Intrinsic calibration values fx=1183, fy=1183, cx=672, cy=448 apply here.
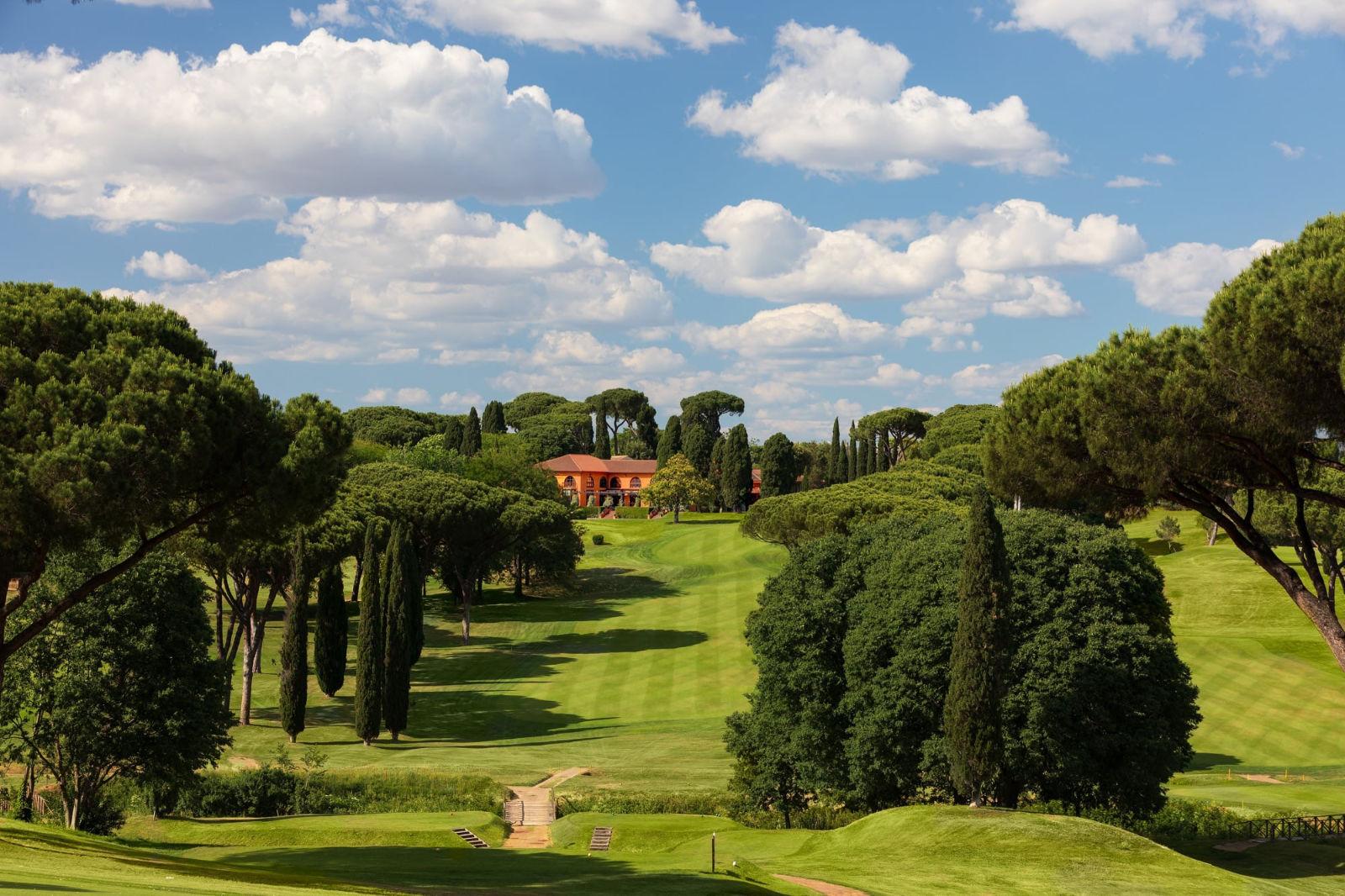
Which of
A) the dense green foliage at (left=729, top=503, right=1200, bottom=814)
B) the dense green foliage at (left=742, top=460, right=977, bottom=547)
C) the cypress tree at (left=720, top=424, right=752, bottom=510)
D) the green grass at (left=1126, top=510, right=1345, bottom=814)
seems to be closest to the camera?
the dense green foliage at (left=729, top=503, right=1200, bottom=814)

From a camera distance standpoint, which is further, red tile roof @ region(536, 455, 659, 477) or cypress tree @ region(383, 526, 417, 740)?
red tile roof @ region(536, 455, 659, 477)

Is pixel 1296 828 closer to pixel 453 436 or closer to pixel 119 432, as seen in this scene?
pixel 119 432

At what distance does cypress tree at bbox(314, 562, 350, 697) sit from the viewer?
5872cm

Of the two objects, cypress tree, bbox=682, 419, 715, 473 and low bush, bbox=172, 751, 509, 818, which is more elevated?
cypress tree, bbox=682, 419, 715, 473

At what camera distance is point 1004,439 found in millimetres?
29344

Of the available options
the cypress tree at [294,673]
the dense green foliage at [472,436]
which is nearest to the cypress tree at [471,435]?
the dense green foliage at [472,436]

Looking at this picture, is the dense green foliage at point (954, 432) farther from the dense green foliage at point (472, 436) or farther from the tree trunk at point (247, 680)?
the tree trunk at point (247, 680)

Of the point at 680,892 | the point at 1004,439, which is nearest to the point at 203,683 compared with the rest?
the point at 680,892

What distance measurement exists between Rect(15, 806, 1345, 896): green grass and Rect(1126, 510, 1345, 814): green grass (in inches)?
470

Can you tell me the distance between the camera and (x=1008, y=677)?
1369 inches

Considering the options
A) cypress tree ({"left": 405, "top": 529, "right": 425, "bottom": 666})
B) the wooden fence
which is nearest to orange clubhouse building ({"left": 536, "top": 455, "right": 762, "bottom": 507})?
cypress tree ({"left": 405, "top": 529, "right": 425, "bottom": 666})

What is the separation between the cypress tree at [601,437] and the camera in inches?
6845

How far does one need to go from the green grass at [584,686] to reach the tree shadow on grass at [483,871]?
1398 cm

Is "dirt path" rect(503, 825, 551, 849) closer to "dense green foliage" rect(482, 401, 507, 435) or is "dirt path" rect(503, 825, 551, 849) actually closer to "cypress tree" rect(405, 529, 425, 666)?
"cypress tree" rect(405, 529, 425, 666)
